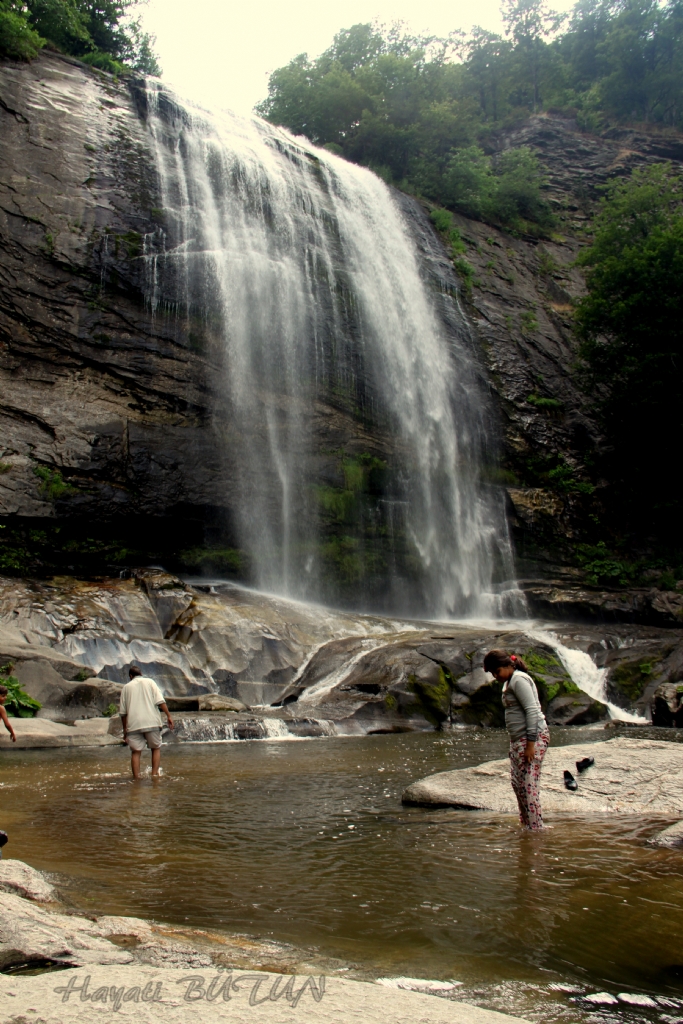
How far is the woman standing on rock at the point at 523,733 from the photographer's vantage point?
4848mm

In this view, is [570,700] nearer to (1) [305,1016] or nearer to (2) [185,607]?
(2) [185,607]

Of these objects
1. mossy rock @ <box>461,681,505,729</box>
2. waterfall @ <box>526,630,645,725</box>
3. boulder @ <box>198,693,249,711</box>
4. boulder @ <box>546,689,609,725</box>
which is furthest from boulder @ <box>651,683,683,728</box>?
boulder @ <box>198,693,249,711</box>

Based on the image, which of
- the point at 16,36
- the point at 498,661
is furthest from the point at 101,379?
the point at 498,661

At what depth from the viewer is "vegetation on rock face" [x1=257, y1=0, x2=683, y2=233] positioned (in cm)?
3403

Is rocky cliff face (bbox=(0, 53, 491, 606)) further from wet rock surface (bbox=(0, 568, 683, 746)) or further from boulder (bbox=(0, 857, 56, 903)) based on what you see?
boulder (bbox=(0, 857, 56, 903))

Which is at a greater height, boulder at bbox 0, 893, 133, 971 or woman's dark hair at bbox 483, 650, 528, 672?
woman's dark hair at bbox 483, 650, 528, 672

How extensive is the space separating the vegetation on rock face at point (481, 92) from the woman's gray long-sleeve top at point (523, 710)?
3151 cm

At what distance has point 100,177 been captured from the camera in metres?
21.5

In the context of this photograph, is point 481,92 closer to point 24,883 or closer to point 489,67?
point 489,67

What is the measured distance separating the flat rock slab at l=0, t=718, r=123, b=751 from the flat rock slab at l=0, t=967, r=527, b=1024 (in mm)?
8905

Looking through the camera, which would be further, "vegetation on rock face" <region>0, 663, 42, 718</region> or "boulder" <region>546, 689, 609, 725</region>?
"boulder" <region>546, 689, 609, 725</region>

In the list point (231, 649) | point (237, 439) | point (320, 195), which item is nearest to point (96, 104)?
point (320, 195)

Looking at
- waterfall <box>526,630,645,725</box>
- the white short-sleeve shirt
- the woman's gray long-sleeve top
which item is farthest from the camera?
waterfall <box>526,630,645,725</box>

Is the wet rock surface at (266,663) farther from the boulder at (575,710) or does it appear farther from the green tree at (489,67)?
the green tree at (489,67)
